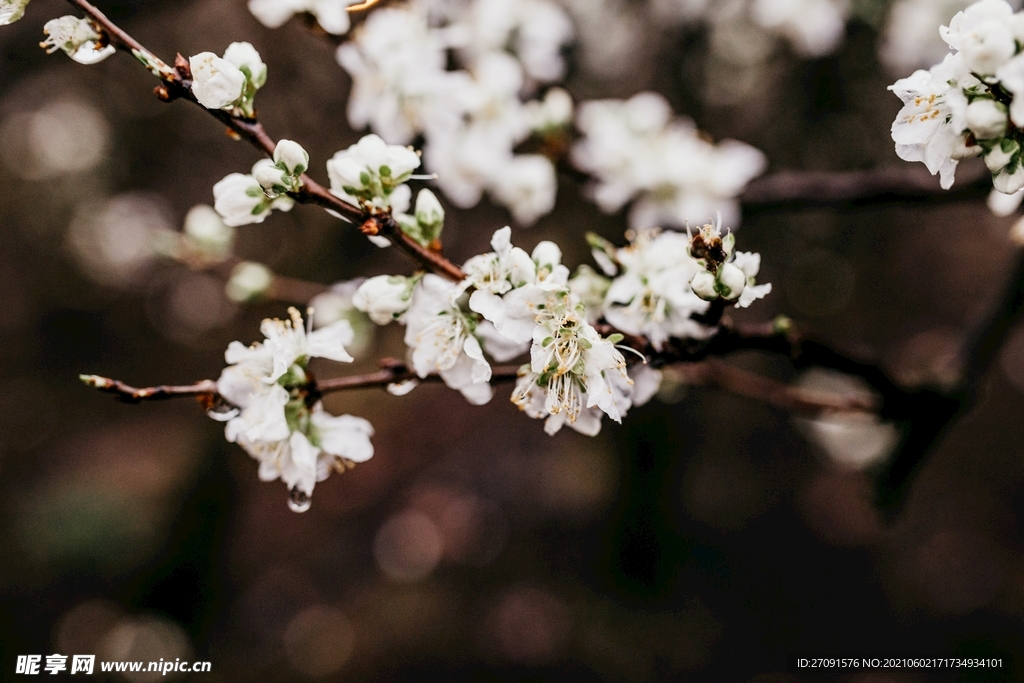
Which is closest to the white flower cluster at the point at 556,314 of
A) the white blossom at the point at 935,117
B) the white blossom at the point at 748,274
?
the white blossom at the point at 748,274

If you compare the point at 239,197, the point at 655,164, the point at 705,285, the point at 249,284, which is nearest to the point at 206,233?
the point at 249,284

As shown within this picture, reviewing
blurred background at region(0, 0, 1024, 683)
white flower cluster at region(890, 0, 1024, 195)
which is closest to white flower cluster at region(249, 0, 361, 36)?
white flower cluster at region(890, 0, 1024, 195)

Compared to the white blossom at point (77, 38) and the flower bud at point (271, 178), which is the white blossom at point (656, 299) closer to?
the flower bud at point (271, 178)

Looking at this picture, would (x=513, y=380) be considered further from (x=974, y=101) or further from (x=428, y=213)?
(x=974, y=101)

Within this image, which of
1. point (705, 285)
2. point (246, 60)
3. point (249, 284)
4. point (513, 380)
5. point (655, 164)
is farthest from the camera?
point (655, 164)

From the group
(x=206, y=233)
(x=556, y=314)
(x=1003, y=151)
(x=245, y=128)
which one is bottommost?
(x=556, y=314)

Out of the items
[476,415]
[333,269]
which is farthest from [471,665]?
[333,269]

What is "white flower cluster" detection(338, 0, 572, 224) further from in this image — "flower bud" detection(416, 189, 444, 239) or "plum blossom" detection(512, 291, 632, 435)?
"plum blossom" detection(512, 291, 632, 435)
